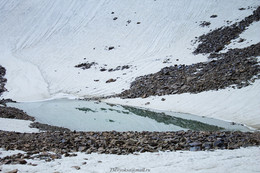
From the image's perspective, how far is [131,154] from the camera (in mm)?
7238

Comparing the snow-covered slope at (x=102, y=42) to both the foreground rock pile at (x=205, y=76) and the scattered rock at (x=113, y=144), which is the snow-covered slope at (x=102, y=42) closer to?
the foreground rock pile at (x=205, y=76)

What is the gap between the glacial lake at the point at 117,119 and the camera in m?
13.8

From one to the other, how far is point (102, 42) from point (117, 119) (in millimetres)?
23923

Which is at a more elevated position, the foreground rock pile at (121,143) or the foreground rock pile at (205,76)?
the foreground rock pile at (205,76)

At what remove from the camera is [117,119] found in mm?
16250

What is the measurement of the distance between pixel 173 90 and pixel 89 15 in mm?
30353

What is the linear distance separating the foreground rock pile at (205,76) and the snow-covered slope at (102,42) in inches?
43.5

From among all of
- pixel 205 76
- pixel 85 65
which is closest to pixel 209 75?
pixel 205 76

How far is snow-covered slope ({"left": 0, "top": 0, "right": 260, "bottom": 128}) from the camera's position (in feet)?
84.1

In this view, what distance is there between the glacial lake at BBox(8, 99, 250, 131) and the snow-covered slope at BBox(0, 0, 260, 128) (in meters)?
1.52

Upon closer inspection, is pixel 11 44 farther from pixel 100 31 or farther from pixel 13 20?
pixel 100 31

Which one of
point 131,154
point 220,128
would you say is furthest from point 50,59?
point 131,154

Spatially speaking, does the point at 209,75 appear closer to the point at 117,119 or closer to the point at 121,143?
the point at 117,119

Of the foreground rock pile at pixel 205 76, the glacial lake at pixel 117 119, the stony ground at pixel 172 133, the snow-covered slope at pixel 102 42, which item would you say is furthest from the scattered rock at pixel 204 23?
the glacial lake at pixel 117 119
